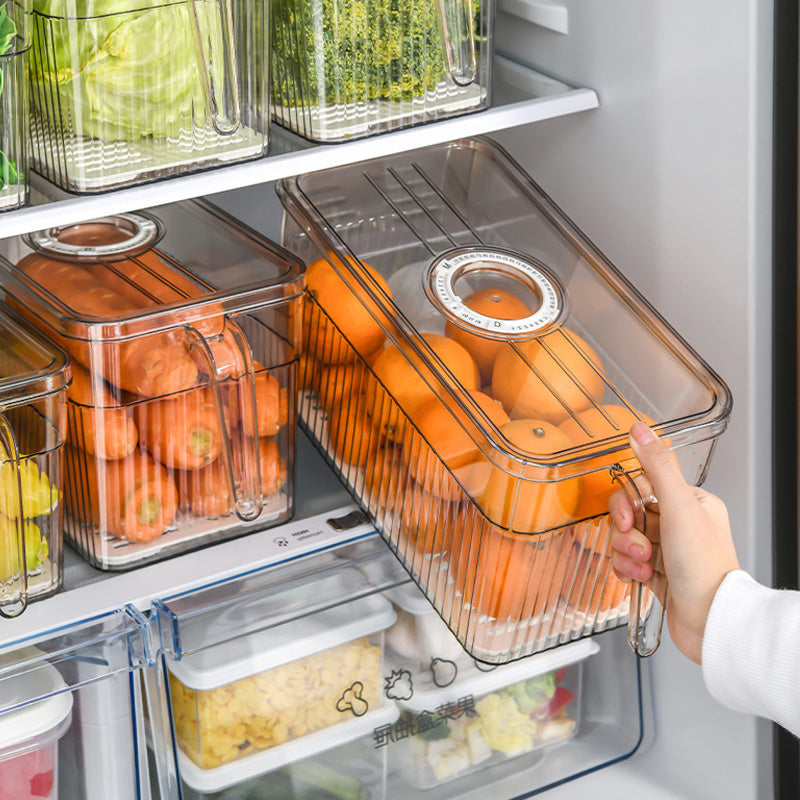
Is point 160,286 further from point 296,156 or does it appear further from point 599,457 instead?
point 599,457

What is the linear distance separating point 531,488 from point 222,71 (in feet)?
1.33

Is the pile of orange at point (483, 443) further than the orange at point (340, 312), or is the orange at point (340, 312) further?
the orange at point (340, 312)

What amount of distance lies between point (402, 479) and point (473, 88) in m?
0.35

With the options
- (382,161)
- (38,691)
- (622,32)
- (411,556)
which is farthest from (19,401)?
(622,32)

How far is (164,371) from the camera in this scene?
0.97 m

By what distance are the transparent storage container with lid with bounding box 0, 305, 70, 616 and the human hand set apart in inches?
17.7

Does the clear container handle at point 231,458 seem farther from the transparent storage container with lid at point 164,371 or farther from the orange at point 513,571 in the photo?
the orange at point 513,571

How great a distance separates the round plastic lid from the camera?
97 cm

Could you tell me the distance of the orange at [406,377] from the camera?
993 millimetres

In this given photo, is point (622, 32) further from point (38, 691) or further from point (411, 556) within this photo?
point (38, 691)

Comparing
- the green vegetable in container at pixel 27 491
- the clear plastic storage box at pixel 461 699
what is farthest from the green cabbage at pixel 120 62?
the clear plastic storage box at pixel 461 699

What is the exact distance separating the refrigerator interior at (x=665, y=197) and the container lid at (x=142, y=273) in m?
0.09


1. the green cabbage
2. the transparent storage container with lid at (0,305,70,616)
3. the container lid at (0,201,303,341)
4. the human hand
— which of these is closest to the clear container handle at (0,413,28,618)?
the transparent storage container with lid at (0,305,70,616)

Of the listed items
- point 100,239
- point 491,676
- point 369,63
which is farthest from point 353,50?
point 491,676
